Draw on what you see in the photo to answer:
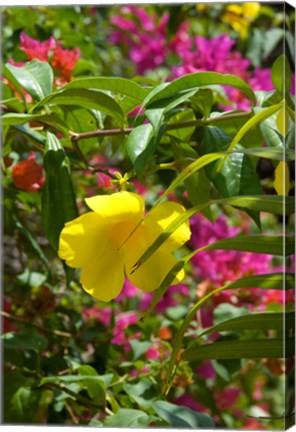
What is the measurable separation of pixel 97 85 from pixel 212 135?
0.46 ft

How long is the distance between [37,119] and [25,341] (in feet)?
1.14

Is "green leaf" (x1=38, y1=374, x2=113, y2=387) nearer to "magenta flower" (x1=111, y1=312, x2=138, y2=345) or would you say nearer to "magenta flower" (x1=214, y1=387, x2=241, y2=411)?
"magenta flower" (x1=111, y1=312, x2=138, y2=345)

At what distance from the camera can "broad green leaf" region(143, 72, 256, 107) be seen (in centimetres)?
85

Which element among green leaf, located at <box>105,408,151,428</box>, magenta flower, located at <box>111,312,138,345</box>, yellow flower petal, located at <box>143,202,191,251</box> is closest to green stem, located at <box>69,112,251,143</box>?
yellow flower petal, located at <box>143,202,191,251</box>

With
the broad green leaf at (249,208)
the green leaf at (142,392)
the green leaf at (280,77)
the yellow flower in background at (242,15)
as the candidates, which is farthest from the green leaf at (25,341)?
the yellow flower in background at (242,15)

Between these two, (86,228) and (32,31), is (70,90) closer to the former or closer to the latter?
(86,228)

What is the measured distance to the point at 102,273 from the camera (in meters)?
0.88

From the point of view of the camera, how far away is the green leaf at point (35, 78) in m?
0.96

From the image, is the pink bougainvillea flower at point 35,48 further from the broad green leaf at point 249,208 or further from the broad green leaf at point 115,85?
the broad green leaf at point 249,208

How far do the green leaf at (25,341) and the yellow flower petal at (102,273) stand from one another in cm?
28

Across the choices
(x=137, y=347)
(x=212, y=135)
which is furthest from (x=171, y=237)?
(x=137, y=347)

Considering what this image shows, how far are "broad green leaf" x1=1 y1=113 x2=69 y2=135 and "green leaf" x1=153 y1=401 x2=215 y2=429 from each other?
35 centimetres

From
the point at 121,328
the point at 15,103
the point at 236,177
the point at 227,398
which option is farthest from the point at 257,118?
the point at 227,398

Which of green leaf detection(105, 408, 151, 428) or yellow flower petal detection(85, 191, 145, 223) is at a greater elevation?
yellow flower petal detection(85, 191, 145, 223)
